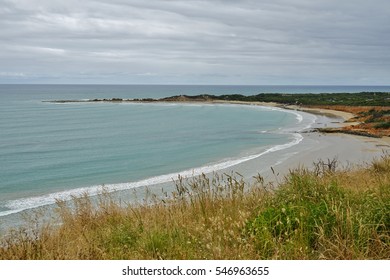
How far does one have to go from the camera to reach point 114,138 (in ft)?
113

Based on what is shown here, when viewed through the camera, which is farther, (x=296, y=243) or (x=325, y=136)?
(x=325, y=136)

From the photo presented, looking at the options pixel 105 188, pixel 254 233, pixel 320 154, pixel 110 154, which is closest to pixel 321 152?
pixel 320 154

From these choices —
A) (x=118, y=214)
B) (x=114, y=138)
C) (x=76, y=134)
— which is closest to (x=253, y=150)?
(x=114, y=138)

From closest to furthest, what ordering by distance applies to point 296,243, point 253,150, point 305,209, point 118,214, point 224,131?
point 296,243 < point 305,209 < point 118,214 < point 253,150 < point 224,131

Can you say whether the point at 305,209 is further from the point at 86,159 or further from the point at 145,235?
the point at 86,159

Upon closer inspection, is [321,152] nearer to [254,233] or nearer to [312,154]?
[312,154]

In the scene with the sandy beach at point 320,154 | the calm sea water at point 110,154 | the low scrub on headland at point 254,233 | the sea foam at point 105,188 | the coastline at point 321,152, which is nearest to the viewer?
the low scrub on headland at point 254,233

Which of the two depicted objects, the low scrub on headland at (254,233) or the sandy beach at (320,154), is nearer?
the low scrub on headland at (254,233)

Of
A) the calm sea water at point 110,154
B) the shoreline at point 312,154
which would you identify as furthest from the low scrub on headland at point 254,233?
the shoreline at point 312,154

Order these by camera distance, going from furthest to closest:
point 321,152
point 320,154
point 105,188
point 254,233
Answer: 1. point 321,152
2. point 320,154
3. point 105,188
4. point 254,233

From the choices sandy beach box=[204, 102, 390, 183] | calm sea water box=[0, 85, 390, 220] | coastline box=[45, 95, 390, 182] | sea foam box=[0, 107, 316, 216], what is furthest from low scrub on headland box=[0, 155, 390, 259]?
sandy beach box=[204, 102, 390, 183]

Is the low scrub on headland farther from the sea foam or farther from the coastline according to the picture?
the coastline

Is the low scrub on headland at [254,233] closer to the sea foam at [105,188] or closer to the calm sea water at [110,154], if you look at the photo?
the sea foam at [105,188]

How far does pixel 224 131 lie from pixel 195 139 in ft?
22.7
